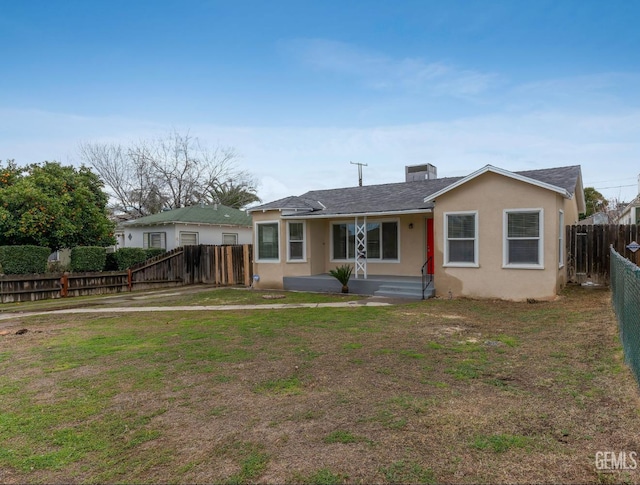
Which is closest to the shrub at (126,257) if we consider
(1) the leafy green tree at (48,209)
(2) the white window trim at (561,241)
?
(1) the leafy green tree at (48,209)

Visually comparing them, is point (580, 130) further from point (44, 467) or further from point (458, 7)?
point (44, 467)

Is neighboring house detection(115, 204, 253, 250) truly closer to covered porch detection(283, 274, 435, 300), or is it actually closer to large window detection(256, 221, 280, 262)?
large window detection(256, 221, 280, 262)

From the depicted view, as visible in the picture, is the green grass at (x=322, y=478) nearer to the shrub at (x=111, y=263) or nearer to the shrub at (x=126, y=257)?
the shrub at (x=126, y=257)

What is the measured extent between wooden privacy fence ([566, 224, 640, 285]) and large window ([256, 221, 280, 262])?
32.5 ft

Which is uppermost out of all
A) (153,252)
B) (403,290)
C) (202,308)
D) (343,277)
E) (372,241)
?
(372,241)

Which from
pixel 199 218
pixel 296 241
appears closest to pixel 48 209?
pixel 199 218

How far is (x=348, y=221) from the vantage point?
16.1 meters

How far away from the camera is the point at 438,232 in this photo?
12.5 m

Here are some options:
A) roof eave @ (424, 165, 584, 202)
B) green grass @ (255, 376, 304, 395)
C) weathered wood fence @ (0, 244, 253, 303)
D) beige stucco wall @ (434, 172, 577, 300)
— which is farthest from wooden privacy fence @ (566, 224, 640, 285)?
weathered wood fence @ (0, 244, 253, 303)

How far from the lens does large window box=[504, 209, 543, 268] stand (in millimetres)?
11195

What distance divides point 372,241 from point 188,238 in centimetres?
1058

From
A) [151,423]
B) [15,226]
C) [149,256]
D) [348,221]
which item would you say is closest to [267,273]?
[348,221]

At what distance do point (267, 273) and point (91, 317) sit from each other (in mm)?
6653

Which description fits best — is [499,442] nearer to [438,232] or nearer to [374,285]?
[438,232]
